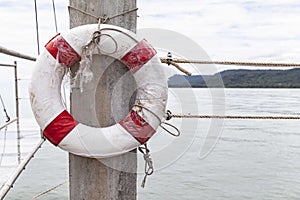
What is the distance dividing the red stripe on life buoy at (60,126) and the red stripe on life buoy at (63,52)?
0.17 meters

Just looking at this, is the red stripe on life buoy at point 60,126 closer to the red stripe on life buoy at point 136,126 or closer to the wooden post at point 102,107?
the wooden post at point 102,107

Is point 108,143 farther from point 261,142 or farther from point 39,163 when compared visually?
point 261,142

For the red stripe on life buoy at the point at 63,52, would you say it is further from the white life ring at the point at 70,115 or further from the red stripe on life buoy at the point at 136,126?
the red stripe on life buoy at the point at 136,126

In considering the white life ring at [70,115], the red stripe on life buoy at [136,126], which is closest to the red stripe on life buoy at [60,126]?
the white life ring at [70,115]

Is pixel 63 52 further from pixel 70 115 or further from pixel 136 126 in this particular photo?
pixel 136 126

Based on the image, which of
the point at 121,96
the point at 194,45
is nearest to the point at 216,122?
the point at 194,45

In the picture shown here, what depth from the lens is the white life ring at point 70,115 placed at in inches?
53.1

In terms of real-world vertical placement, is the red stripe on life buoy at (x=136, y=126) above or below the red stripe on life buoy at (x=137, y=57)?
below

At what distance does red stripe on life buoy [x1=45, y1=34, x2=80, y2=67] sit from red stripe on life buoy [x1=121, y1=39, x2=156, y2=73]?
0.16 m

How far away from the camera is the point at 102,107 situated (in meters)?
1.39

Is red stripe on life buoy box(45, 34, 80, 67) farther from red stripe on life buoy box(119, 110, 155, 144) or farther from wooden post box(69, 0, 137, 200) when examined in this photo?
red stripe on life buoy box(119, 110, 155, 144)

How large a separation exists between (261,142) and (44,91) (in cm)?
1212

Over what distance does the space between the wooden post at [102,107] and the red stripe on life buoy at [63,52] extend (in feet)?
0.23

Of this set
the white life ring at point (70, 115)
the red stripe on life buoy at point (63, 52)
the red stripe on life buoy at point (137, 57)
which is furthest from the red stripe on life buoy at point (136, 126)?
the red stripe on life buoy at point (63, 52)
